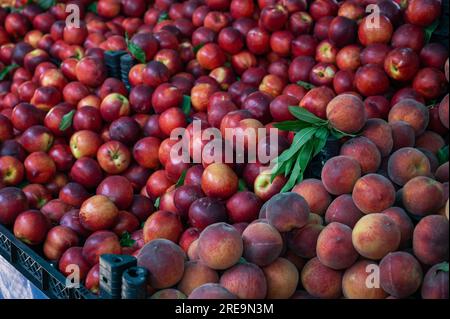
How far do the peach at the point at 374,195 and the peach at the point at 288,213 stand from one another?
0.18 m

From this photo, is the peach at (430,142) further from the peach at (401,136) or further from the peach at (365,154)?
the peach at (365,154)

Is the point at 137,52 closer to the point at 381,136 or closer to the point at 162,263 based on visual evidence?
the point at 381,136

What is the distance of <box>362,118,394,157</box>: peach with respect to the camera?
6.61ft

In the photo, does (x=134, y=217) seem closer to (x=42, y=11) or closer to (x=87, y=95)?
(x=87, y=95)

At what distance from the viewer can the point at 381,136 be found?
2020mm

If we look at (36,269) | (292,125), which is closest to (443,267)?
(292,125)

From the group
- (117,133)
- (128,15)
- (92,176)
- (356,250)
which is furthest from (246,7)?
(356,250)

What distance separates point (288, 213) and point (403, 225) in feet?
1.13

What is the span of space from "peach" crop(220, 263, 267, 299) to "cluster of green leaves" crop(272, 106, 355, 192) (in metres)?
0.53

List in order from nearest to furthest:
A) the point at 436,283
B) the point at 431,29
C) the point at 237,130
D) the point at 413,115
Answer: the point at 436,283, the point at 413,115, the point at 237,130, the point at 431,29

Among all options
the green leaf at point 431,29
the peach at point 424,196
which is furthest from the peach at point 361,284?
the green leaf at point 431,29

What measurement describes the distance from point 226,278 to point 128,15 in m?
2.60

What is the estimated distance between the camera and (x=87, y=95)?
120 inches

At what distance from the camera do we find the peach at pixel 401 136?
82.7 inches
